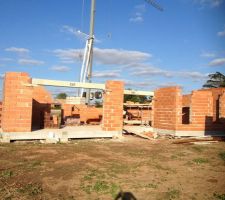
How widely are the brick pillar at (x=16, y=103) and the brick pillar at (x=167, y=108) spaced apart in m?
7.62

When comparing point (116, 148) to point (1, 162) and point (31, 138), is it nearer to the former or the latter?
point (31, 138)

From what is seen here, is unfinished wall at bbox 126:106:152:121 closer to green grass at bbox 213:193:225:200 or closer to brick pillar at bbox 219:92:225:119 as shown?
brick pillar at bbox 219:92:225:119

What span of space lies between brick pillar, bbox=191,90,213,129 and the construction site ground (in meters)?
4.23

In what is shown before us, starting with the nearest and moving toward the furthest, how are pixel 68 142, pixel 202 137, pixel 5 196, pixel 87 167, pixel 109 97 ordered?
pixel 5 196 < pixel 87 167 < pixel 68 142 < pixel 109 97 < pixel 202 137

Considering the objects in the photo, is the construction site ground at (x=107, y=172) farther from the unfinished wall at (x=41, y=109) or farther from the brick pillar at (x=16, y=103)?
the unfinished wall at (x=41, y=109)

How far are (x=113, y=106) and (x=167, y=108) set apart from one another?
12.3 feet

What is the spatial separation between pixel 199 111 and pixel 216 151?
15.1 ft

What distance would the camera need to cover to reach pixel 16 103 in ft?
35.6

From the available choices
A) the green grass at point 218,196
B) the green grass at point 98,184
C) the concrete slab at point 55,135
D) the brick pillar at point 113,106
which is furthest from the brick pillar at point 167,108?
the green grass at point 218,196

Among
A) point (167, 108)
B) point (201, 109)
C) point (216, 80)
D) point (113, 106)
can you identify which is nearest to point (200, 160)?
point (113, 106)

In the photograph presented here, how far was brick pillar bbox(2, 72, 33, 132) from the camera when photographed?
1071cm

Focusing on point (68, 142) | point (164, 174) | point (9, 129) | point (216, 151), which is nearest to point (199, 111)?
point (216, 151)

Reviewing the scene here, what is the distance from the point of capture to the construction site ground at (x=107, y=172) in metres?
5.07

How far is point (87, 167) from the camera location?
7.15 metres
